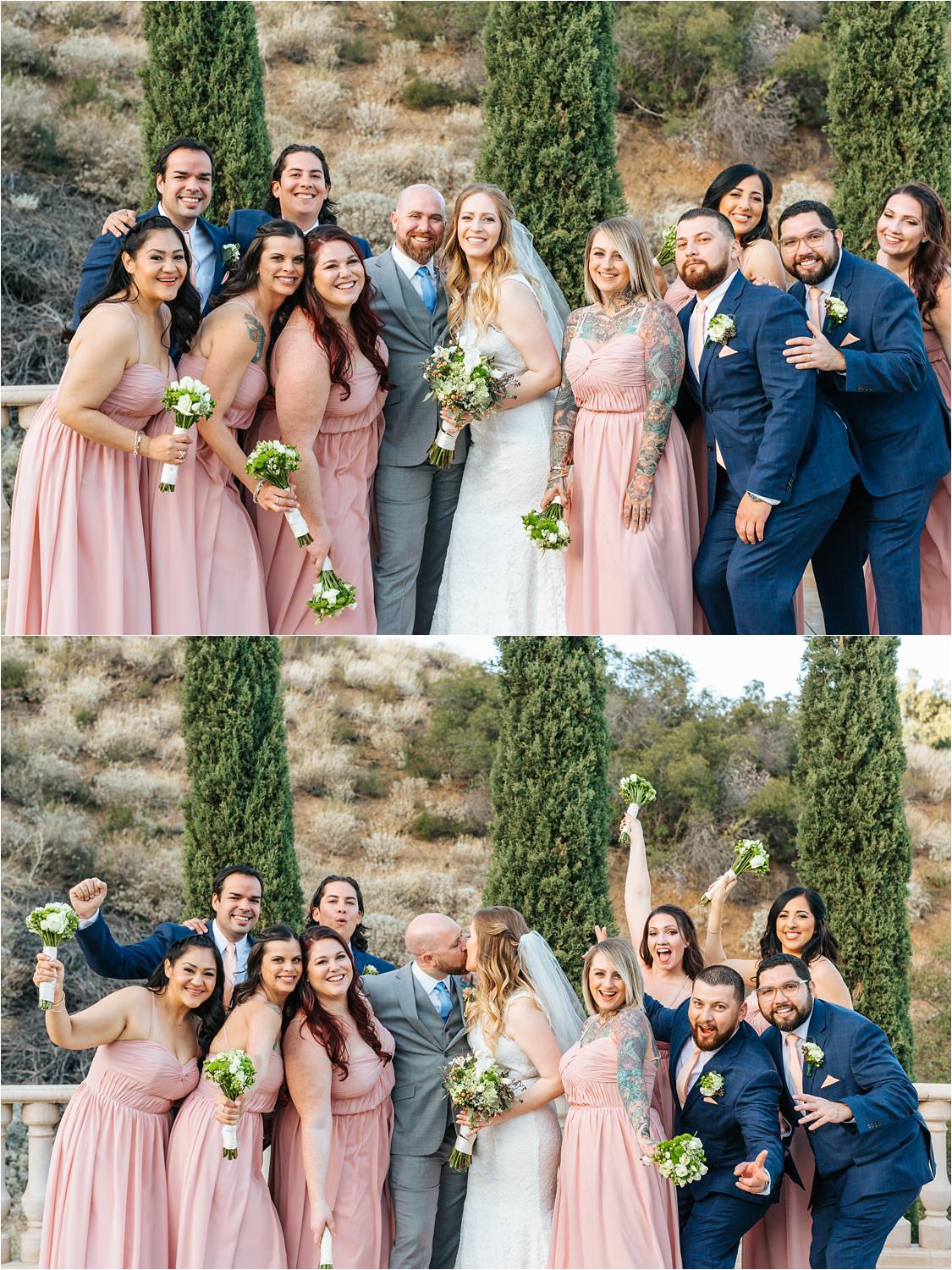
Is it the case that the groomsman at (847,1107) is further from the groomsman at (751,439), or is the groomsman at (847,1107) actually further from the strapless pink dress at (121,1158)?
the strapless pink dress at (121,1158)

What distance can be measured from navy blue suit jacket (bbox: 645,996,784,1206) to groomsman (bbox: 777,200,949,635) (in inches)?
83.9

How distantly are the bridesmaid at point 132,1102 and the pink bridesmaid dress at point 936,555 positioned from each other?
11.6ft

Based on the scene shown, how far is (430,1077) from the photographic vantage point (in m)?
6.01

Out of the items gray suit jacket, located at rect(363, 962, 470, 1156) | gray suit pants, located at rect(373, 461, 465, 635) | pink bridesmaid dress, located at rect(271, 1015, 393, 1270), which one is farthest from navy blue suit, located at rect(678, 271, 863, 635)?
pink bridesmaid dress, located at rect(271, 1015, 393, 1270)

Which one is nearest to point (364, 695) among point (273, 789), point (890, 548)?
point (273, 789)

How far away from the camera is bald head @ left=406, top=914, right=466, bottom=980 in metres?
6.03

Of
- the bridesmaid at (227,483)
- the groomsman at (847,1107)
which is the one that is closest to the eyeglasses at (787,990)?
the groomsman at (847,1107)

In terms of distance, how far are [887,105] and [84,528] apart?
6.62 m

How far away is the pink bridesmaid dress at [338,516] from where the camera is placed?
6.46m

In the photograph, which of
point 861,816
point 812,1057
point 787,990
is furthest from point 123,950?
point 861,816

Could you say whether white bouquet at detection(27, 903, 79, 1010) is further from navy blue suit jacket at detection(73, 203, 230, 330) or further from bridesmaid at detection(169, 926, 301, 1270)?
navy blue suit jacket at detection(73, 203, 230, 330)

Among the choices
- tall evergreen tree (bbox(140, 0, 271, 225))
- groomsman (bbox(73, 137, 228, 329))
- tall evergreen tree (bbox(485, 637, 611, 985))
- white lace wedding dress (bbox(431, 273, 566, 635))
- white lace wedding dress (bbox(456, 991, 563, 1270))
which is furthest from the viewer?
tall evergreen tree (bbox(140, 0, 271, 225))

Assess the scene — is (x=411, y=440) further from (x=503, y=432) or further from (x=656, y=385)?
→ (x=656, y=385)

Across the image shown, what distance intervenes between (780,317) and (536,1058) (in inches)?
125
